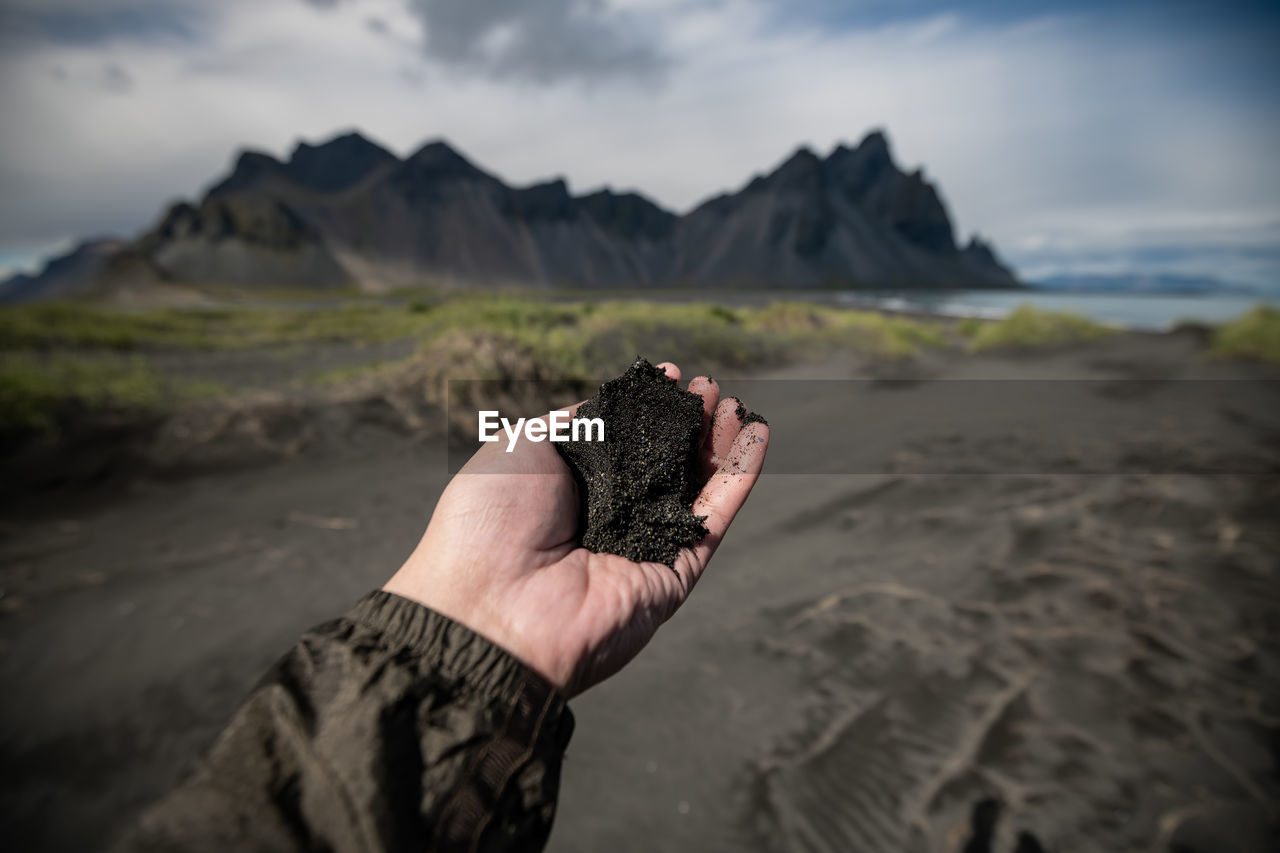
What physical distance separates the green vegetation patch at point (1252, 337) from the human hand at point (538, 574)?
11950 mm

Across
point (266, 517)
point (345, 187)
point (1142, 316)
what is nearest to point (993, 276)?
point (1142, 316)

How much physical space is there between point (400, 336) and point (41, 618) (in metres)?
8.66

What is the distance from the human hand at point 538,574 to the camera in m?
1.43

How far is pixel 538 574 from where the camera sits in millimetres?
1602

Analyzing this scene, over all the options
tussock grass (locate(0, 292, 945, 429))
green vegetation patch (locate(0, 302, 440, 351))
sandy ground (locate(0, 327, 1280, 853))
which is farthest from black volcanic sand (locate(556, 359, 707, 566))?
green vegetation patch (locate(0, 302, 440, 351))

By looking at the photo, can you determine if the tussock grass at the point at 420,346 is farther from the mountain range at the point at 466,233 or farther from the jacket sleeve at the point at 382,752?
the mountain range at the point at 466,233

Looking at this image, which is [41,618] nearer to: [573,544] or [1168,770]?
[573,544]

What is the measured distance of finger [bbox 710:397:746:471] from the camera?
7.14 ft

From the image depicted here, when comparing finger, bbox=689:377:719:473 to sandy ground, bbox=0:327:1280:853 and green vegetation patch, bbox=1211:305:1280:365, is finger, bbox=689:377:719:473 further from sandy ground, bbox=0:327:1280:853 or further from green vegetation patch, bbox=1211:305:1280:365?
green vegetation patch, bbox=1211:305:1280:365

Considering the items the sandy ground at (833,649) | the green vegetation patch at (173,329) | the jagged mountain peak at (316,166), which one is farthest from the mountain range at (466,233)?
the sandy ground at (833,649)

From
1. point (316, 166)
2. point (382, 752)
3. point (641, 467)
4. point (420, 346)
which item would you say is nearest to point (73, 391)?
point (420, 346)

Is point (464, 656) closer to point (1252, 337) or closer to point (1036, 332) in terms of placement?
point (1252, 337)

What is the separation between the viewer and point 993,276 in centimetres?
9838

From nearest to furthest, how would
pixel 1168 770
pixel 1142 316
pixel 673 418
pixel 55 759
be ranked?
1. pixel 673 418
2. pixel 1168 770
3. pixel 55 759
4. pixel 1142 316
